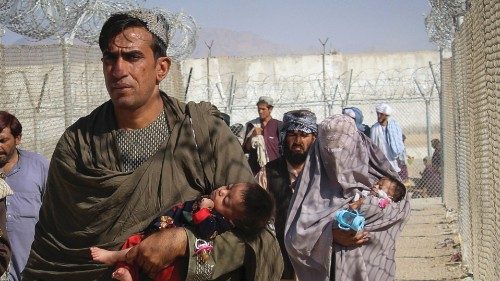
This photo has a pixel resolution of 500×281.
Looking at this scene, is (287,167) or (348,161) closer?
(348,161)

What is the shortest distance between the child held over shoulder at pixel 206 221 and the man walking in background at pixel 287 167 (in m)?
3.04

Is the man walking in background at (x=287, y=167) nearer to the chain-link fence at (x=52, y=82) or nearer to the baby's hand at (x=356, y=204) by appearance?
the baby's hand at (x=356, y=204)

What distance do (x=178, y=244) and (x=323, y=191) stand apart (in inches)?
99.6

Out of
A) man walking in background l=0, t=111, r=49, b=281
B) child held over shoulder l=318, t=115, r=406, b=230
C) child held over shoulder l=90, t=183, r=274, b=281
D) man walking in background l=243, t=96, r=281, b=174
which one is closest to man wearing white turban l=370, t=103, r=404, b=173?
man walking in background l=243, t=96, r=281, b=174

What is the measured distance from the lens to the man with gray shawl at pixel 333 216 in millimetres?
5500

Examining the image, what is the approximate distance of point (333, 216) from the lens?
552 centimetres

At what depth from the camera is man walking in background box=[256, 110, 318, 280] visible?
6.46 m

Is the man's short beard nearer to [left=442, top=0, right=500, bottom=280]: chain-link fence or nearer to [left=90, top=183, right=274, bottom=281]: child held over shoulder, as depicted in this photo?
[left=442, top=0, right=500, bottom=280]: chain-link fence

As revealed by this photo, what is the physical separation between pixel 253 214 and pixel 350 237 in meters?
2.18

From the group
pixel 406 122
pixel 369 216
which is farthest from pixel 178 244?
pixel 406 122

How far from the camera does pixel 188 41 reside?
13.7 metres

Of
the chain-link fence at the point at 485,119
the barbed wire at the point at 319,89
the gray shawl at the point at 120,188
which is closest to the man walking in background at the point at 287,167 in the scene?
the chain-link fence at the point at 485,119

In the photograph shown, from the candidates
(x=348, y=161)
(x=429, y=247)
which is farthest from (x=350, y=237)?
(x=429, y=247)

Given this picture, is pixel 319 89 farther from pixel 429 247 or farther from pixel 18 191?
pixel 18 191
